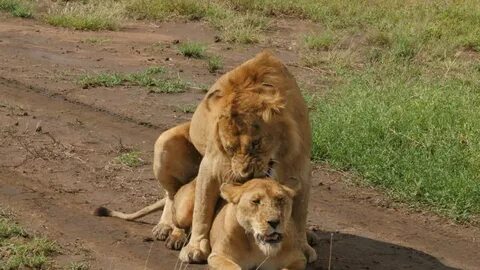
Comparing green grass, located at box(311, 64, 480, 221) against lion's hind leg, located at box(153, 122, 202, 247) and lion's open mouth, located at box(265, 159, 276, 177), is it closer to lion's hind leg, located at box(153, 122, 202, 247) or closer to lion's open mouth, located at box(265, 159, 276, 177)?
lion's hind leg, located at box(153, 122, 202, 247)

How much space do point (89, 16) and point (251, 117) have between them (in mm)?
8391

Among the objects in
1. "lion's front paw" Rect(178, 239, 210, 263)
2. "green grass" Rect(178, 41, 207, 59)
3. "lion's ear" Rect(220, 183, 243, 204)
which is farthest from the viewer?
"green grass" Rect(178, 41, 207, 59)

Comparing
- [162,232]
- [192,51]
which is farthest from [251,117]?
[192,51]

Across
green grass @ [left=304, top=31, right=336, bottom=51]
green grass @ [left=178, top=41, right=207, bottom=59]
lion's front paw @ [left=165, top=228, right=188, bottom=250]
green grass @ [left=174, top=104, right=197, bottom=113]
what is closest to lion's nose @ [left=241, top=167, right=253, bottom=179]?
lion's front paw @ [left=165, top=228, right=188, bottom=250]

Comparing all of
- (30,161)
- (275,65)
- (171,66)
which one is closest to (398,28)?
(171,66)

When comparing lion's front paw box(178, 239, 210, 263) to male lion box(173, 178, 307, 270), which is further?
lion's front paw box(178, 239, 210, 263)

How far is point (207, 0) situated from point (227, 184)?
9.62 m

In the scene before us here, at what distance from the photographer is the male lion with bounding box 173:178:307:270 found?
5.00 meters

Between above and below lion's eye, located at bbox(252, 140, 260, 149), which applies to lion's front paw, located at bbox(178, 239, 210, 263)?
below

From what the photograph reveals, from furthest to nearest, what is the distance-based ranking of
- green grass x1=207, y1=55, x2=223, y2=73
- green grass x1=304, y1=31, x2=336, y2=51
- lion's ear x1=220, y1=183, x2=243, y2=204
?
green grass x1=304, y1=31, x2=336, y2=51 < green grass x1=207, y1=55, x2=223, y2=73 < lion's ear x1=220, y1=183, x2=243, y2=204

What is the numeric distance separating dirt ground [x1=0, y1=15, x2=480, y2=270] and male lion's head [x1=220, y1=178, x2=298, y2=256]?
768 mm

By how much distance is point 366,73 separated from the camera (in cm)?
1074

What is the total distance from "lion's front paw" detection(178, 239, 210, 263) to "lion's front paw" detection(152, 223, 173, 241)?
0.52 m

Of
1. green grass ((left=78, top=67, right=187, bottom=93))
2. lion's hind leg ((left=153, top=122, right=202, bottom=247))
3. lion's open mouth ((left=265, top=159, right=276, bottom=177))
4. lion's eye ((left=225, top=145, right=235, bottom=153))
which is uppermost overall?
lion's eye ((left=225, top=145, right=235, bottom=153))
